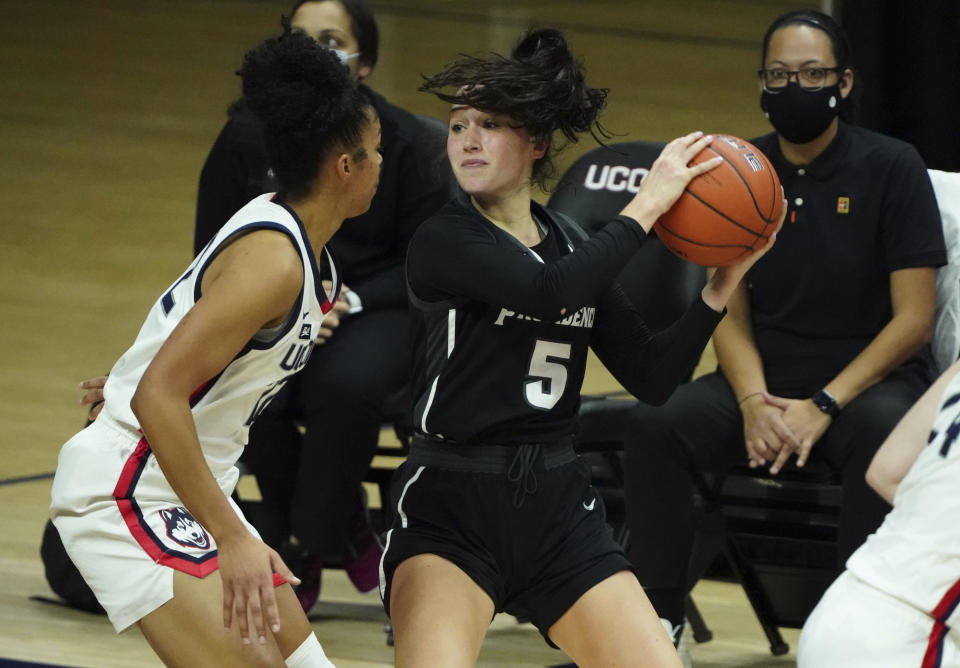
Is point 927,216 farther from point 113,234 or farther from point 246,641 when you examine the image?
point 113,234

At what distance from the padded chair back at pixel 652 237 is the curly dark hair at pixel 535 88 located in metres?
1.32

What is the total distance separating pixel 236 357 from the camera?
8.59ft

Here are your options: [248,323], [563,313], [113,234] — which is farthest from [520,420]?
[113,234]

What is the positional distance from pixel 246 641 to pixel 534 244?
0.94m

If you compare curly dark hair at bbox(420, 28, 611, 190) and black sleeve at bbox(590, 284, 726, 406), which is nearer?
curly dark hair at bbox(420, 28, 611, 190)

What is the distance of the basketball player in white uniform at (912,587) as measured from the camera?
232 cm

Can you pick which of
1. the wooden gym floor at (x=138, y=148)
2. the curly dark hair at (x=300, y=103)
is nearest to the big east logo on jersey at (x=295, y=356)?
the curly dark hair at (x=300, y=103)

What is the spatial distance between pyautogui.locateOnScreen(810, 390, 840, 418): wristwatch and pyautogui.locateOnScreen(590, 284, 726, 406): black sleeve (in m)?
0.96

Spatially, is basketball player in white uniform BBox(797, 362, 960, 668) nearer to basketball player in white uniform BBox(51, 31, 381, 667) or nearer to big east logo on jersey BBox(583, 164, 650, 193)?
basketball player in white uniform BBox(51, 31, 381, 667)

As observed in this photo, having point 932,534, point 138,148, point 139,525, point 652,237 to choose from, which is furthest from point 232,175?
point 138,148

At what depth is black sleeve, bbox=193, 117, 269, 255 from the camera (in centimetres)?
442

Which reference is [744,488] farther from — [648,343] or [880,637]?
[880,637]

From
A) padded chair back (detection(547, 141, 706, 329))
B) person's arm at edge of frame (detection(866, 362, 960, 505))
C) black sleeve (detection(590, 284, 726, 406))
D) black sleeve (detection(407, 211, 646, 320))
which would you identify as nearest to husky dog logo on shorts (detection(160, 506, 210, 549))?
black sleeve (detection(407, 211, 646, 320))

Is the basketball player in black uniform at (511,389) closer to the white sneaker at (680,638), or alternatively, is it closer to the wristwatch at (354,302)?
the white sneaker at (680,638)
